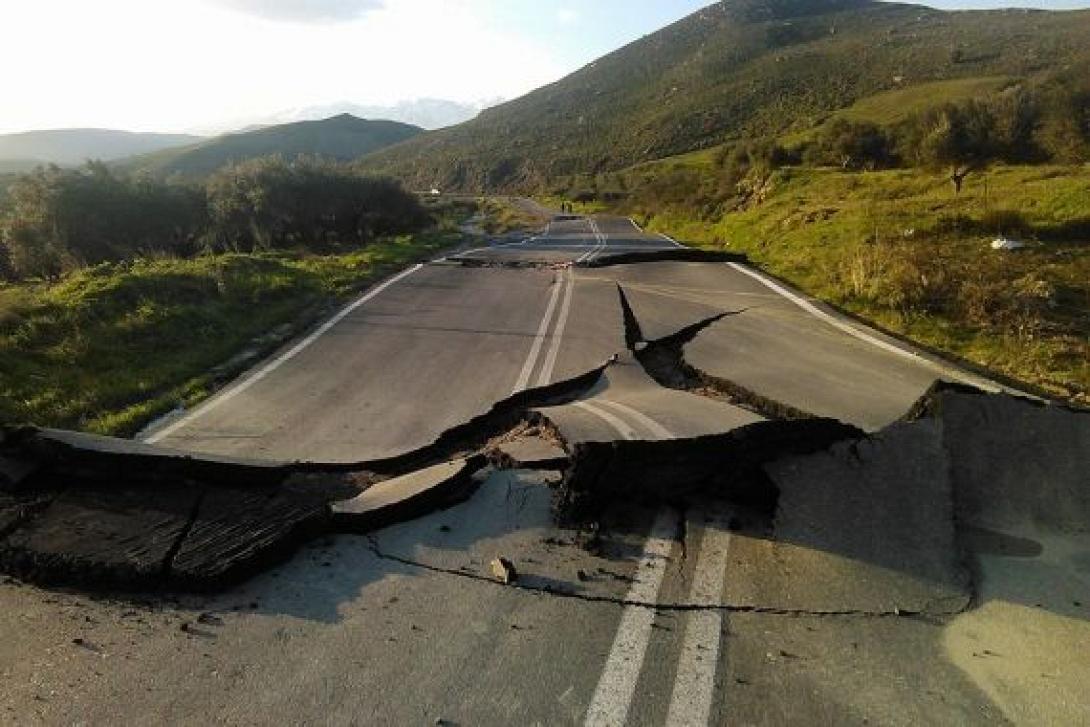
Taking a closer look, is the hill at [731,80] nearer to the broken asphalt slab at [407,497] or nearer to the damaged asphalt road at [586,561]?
the damaged asphalt road at [586,561]

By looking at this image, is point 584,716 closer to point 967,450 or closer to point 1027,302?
point 967,450

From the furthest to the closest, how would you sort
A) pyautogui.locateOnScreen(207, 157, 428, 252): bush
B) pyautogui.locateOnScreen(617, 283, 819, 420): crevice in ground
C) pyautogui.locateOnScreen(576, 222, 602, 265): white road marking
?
pyautogui.locateOnScreen(207, 157, 428, 252): bush, pyautogui.locateOnScreen(576, 222, 602, 265): white road marking, pyautogui.locateOnScreen(617, 283, 819, 420): crevice in ground

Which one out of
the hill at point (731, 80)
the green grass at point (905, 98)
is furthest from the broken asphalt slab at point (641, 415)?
the hill at point (731, 80)

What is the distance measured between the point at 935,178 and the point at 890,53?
77316mm

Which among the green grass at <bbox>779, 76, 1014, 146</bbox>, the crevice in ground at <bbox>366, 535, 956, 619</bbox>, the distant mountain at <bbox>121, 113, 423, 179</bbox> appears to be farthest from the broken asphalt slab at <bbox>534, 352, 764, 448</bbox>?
the distant mountain at <bbox>121, 113, 423, 179</bbox>

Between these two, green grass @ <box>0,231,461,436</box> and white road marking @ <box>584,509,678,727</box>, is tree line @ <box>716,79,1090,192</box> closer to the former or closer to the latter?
green grass @ <box>0,231,461,436</box>

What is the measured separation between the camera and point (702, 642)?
3.37 metres

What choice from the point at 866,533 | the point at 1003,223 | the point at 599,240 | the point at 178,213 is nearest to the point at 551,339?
the point at 866,533

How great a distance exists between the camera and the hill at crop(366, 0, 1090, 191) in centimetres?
7850

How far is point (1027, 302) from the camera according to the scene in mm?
10281

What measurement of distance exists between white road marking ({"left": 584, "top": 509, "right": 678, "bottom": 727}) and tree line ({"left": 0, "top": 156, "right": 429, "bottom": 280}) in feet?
74.0

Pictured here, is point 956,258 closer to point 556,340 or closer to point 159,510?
point 556,340

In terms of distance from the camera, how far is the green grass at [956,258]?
9.25 m

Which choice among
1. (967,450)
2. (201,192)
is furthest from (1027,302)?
(201,192)
